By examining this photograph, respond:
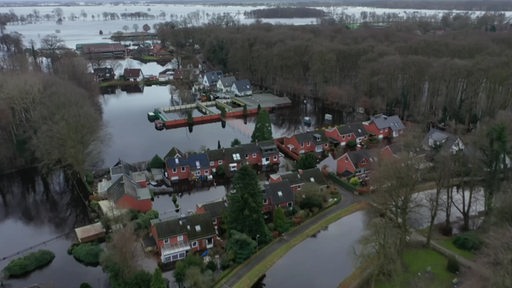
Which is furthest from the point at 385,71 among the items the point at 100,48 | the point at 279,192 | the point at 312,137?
the point at 100,48

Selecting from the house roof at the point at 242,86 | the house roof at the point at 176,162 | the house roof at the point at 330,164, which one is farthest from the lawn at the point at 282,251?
the house roof at the point at 242,86

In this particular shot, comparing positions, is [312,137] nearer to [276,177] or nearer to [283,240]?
[276,177]

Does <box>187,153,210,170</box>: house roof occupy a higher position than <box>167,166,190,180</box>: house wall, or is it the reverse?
<box>187,153,210,170</box>: house roof

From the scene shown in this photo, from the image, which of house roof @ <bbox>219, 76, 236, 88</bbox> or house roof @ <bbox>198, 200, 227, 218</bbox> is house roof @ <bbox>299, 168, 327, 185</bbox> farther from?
house roof @ <bbox>219, 76, 236, 88</bbox>

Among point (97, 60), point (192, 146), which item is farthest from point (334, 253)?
point (97, 60)

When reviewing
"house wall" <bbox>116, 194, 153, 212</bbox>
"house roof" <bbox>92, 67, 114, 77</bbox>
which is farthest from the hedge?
"house roof" <bbox>92, 67, 114, 77</bbox>
